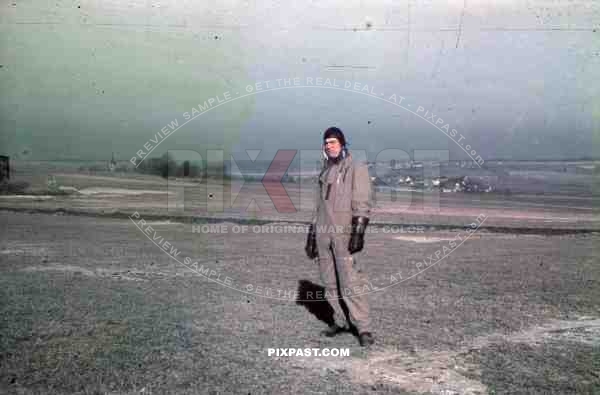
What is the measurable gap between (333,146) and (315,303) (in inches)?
90.7

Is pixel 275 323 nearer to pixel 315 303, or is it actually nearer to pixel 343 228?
pixel 315 303

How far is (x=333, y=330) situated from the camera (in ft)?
16.6

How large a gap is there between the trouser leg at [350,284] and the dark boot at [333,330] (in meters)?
0.32

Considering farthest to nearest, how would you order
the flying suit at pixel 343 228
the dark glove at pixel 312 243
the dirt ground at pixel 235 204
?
the dirt ground at pixel 235 204 < the dark glove at pixel 312 243 < the flying suit at pixel 343 228

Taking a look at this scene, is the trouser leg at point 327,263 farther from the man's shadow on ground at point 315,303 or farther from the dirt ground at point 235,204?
the dirt ground at point 235,204

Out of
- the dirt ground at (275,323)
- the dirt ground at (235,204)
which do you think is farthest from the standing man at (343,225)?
the dirt ground at (235,204)

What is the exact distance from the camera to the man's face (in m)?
4.91

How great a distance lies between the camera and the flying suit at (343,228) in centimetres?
475

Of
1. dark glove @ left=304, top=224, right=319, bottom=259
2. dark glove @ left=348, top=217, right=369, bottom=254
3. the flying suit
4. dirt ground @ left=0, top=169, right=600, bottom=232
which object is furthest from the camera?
dirt ground @ left=0, top=169, right=600, bottom=232

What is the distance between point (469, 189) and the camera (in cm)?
3212

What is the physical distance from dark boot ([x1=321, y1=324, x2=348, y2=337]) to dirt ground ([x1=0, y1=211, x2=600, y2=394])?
0.10 m

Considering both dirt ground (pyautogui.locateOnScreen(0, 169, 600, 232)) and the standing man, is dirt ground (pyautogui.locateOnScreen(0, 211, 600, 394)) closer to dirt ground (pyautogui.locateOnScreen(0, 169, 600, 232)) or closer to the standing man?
the standing man

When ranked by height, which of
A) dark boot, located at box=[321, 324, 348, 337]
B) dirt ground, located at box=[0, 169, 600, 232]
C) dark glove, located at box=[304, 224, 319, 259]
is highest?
dark glove, located at box=[304, 224, 319, 259]

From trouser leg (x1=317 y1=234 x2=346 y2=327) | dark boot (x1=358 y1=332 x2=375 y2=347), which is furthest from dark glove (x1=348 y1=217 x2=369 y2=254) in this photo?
dark boot (x1=358 y1=332 x2=375 y2=347)
